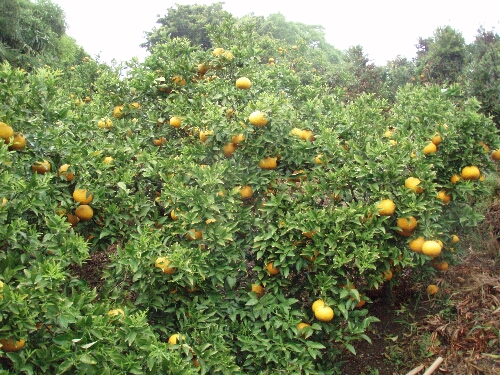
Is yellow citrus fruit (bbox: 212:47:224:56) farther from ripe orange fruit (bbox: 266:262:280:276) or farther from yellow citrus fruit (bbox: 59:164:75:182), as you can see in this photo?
ripe orange fruit (bbox: 266:262:280:276)

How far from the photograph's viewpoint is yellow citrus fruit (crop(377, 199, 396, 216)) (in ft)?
7.44

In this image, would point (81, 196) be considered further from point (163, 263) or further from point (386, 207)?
point (386, 207)

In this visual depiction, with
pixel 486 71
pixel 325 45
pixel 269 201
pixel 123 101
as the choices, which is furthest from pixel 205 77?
pixel 325 45

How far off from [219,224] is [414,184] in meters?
1.11

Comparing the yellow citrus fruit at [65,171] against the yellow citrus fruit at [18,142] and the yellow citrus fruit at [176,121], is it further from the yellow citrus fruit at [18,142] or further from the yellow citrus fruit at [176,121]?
the yellow citrus fruit at [176,121]

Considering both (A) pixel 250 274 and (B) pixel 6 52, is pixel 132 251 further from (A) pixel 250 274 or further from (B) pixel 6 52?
(B) pixel 6 52

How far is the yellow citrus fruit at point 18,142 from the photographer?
2023 mm

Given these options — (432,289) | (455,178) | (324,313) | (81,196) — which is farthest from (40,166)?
(432,289)

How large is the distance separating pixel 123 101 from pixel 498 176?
3.65 meters

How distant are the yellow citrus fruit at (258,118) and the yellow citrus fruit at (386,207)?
811 millimetres

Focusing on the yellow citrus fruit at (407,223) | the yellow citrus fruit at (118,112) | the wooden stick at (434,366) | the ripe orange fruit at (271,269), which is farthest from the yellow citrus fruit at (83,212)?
the wooden stick at (434,366)

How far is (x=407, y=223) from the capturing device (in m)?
2.30

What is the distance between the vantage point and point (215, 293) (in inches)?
89.7

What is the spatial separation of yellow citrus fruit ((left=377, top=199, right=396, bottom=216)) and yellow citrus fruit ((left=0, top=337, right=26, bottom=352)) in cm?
178
